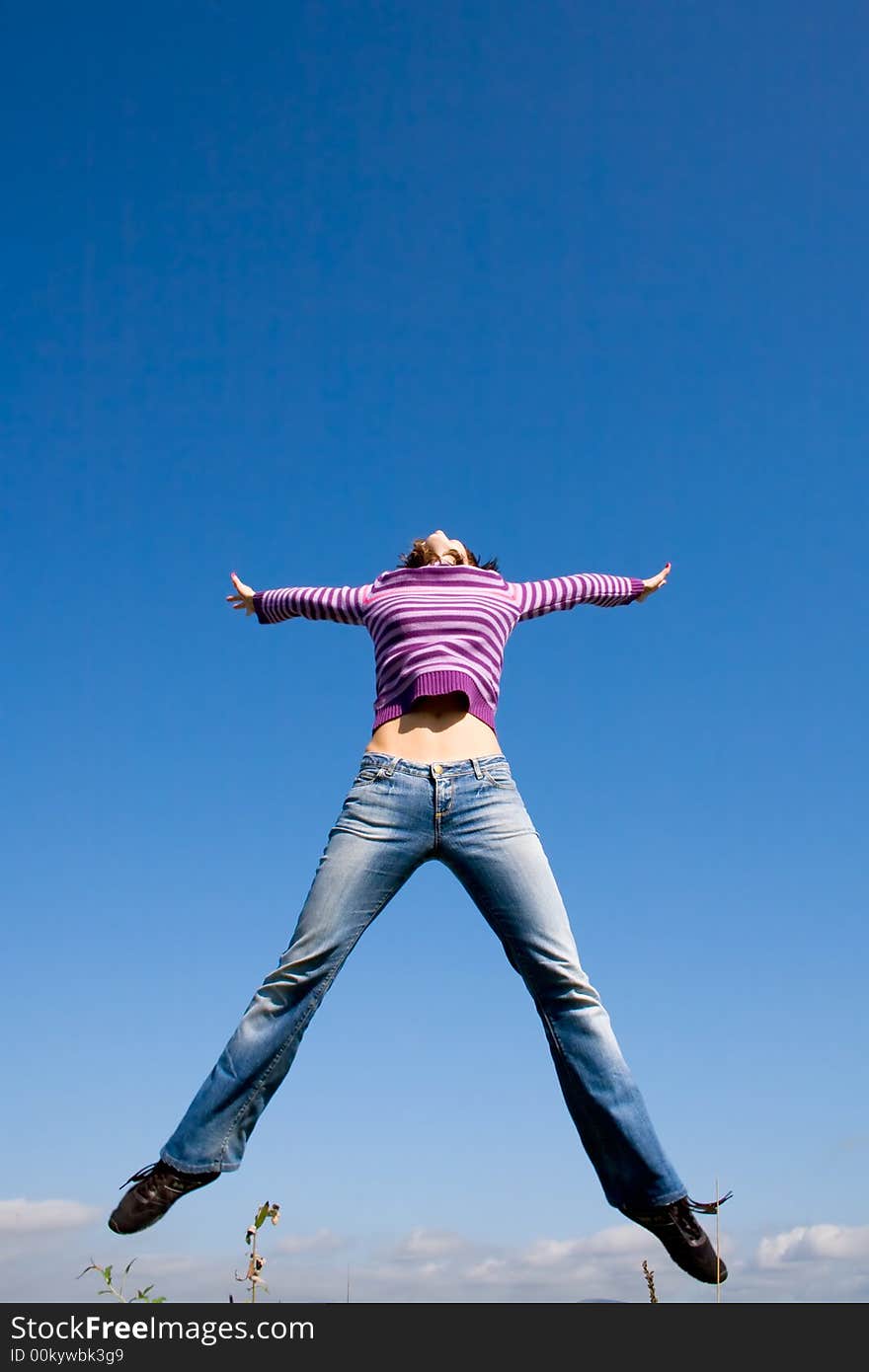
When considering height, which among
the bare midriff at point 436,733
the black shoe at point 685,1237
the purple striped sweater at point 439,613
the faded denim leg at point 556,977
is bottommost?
the black shoe at point 685,1237

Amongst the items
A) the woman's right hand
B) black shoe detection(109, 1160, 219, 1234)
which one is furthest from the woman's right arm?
black shoe detection(109, 1160, 219, 1234)

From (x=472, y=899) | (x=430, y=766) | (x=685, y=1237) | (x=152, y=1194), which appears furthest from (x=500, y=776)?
(x=152, y=1194)

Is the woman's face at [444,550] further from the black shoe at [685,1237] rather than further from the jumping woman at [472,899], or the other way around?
the black shoe at [685,1237]

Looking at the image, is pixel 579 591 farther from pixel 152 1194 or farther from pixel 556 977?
pixel 152 1194

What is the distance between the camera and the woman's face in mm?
6113

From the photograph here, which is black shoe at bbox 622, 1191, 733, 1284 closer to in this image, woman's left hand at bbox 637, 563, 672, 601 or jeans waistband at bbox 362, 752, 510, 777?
jeans waistband at bbox 362, 752, 510, 777

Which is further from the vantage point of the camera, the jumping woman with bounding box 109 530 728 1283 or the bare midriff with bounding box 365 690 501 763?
the bare midriff with bounding box 365 690 501 763

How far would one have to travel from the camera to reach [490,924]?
5.10 metres

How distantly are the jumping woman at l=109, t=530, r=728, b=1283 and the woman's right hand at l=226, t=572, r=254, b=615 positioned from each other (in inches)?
45.1

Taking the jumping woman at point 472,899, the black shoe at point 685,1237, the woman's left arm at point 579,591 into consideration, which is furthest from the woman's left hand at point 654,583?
the black shoe at point 685,1237

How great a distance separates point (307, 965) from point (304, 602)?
213 cm

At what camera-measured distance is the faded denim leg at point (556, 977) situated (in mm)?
4766
